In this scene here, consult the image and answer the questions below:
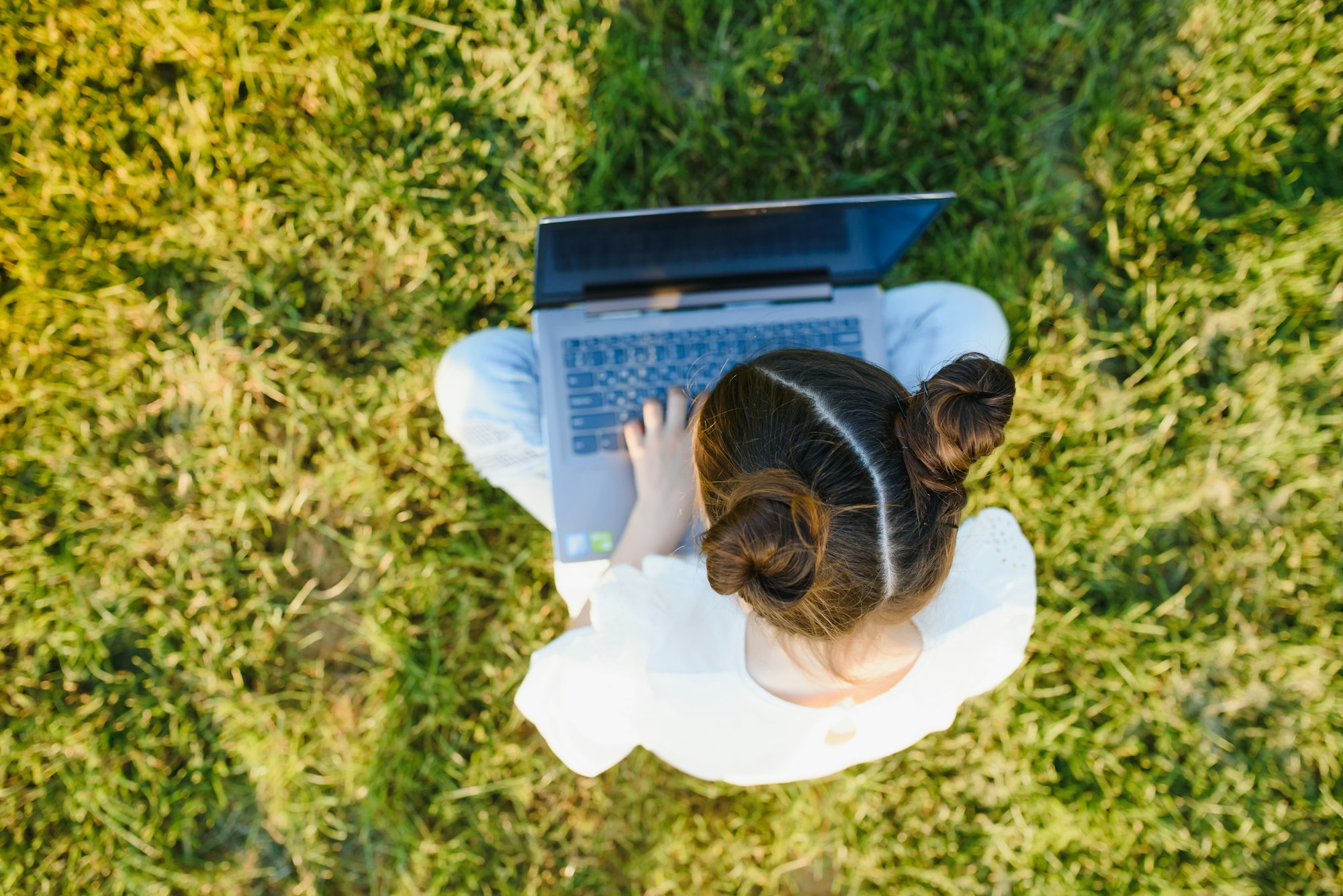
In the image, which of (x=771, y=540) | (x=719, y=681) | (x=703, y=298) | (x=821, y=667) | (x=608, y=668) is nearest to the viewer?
(x=771, y=540)

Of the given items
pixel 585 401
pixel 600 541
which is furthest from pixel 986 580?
pixel 585 401

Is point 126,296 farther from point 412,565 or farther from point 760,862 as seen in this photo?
point 760,862

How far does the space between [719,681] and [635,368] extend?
65cm

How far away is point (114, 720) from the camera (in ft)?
6.81

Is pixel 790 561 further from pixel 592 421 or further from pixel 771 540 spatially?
pixel 592 421

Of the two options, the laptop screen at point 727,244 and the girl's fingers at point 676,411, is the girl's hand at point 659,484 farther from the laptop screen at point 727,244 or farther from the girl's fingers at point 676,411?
the laptop screen at point 727,244

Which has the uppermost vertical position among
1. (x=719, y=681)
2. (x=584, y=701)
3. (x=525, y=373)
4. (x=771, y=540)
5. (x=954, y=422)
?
(x=954, y=422)

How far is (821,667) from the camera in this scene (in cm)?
131

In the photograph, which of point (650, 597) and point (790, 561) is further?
point (650, 597)

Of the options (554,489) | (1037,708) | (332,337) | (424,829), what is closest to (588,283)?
(554,489)

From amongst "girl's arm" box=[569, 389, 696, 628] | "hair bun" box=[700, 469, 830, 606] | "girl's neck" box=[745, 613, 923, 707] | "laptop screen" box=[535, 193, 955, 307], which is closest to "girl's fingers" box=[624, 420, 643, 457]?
"girl's arm" box=[569, 389, 696, 628]

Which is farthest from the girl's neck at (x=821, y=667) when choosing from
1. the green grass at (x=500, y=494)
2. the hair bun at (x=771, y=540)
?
the green grass at (x=500, y=494)

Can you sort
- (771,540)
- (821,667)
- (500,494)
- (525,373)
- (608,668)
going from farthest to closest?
(500,494) < (525,373) < (608,668) < (821,667) < (771,540)

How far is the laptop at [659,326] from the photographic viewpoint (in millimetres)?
1644
